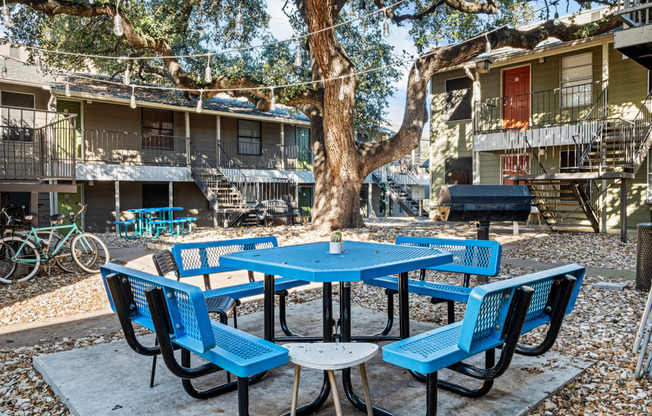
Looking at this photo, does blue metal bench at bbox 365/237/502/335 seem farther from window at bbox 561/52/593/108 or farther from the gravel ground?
window at bbox 561/52/593/108

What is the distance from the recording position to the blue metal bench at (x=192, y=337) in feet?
7.63

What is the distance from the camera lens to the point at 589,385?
10.2 ft

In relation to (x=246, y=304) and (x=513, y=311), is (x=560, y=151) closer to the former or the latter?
(x=246, y=304)

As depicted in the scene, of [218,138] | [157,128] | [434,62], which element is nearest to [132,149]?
[157,128]

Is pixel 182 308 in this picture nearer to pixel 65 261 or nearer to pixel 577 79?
pixel 65 261

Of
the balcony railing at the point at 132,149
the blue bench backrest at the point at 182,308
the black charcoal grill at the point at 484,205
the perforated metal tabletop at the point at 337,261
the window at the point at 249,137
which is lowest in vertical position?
the blue bench backrest at the point at 182,308

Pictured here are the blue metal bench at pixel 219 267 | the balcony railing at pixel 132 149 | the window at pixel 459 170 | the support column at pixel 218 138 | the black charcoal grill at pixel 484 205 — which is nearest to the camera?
the blue metal bench at pixel 219 267

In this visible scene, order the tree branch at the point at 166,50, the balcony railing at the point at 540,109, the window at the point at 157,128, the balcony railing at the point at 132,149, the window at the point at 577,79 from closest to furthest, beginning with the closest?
the tree branch at the point at 166,50 → the balcony railing at the point at 540,109 → the window at the point at 577,79 → the balcony railing at the point at 132,149 → the window at the point at 157,128

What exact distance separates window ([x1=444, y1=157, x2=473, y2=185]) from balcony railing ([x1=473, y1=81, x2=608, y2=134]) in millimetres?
1670

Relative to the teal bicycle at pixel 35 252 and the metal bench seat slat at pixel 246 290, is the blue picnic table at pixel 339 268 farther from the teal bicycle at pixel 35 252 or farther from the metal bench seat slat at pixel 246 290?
the teal bicycle at pixel 35 252

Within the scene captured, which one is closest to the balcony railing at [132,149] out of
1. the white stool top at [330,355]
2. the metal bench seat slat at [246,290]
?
the metal bench seat slat at [246,290]

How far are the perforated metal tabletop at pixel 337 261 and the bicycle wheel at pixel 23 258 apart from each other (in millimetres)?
5525

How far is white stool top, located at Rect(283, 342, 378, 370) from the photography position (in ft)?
7.28

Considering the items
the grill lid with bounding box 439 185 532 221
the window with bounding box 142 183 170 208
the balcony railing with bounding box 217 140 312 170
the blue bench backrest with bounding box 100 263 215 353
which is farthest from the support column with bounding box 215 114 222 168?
the blue bench backrest with bounding box 100 263 215 353
